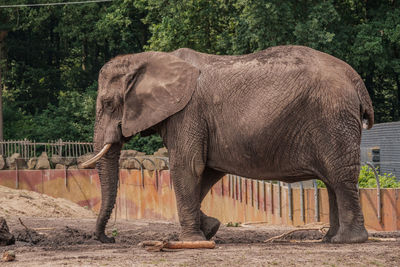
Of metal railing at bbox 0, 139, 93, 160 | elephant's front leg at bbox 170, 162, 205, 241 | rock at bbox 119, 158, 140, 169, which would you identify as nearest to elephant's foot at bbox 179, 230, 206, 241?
elephant's front leg at bbox 170, 162, 205, 241

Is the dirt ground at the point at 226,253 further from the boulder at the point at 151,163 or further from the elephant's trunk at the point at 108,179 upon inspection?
the boulder at the point at 151,163

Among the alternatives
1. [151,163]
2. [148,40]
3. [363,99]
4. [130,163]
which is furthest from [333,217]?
[148,40]

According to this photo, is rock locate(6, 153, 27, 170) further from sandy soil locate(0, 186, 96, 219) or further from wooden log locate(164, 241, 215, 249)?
wooden log locate(164, 241, 215, 249)

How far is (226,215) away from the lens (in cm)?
2272

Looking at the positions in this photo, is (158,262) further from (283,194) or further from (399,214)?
(283,194)

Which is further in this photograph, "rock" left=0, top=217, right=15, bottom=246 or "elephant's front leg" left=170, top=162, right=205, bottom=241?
"rock" left=0, top=217, right=15, bottom=246

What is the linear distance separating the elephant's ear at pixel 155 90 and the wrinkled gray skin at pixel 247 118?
0.05 ft

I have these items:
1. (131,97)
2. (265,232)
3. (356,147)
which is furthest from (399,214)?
(131,97)

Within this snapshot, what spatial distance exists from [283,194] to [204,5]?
63.2 ft

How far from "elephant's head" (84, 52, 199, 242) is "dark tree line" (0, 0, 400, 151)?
1784 centimetres

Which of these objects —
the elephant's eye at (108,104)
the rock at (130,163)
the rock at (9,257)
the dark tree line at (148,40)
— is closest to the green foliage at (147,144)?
the dark tree line at (148,40)

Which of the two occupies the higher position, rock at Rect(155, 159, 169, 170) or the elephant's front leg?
rock at Rect(155, 159, 169, 170)

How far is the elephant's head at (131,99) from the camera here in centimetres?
1212

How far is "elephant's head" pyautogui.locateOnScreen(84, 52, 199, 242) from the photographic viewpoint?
12117 mm
